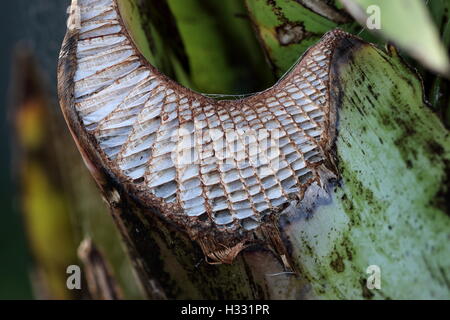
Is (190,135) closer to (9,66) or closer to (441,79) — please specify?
(441,79)

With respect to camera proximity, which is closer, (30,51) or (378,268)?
(378,268)

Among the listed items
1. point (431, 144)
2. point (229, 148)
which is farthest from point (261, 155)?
point (431, 144)

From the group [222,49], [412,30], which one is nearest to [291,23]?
[222,49]

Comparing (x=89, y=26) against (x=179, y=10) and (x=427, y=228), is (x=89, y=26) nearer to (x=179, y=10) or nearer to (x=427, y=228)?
(x=179, y=10)

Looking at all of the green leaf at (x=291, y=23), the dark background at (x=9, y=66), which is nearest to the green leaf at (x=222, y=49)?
the green leaf at (x=291, y=23)

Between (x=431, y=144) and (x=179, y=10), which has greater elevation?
(x=179, y=10)

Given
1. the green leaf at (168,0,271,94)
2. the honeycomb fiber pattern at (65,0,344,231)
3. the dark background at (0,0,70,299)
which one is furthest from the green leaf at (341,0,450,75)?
the dark background at (0,0,70,299)

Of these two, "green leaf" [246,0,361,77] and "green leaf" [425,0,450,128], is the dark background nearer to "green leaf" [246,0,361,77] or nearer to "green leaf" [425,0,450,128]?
"green leaf" [246,0,361,77]
